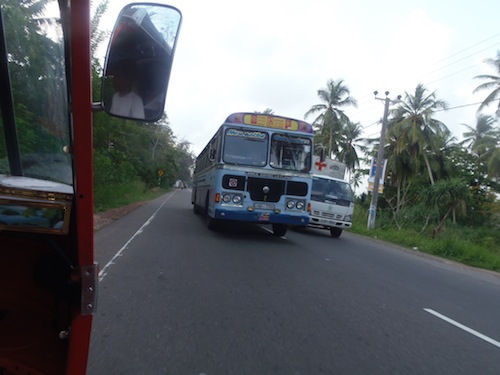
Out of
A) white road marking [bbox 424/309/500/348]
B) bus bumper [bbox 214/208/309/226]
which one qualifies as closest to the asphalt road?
white road marking [bbox 424/309/500/348]

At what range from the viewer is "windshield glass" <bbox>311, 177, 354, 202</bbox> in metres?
14.5

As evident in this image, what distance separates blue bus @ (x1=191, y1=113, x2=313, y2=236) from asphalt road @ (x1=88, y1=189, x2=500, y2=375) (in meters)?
1.49

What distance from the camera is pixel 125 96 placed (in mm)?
1736

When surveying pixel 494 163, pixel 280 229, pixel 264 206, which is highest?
pixel 494 163

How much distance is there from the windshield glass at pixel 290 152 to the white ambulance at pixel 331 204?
3.80 metres

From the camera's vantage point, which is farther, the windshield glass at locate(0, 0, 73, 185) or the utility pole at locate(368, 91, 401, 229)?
the utility pole at locate(368, 91, 401, 229)

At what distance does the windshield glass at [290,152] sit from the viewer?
33.4ft

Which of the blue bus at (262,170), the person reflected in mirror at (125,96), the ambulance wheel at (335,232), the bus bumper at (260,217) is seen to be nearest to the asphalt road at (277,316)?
the bus bumper at (260,217)

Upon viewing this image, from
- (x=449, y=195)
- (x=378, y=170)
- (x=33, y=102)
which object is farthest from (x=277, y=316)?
(x=449, y=195)

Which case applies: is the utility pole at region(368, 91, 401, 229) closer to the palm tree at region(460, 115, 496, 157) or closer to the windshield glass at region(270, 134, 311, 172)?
the windshield glass at region(270, 134, 311, 172)

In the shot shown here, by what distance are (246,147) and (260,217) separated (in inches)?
71.6

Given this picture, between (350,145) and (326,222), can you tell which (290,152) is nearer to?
(326,222)

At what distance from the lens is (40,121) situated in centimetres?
202

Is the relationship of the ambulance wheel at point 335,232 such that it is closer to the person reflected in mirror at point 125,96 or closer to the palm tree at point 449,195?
the palm tree at point 449,195
